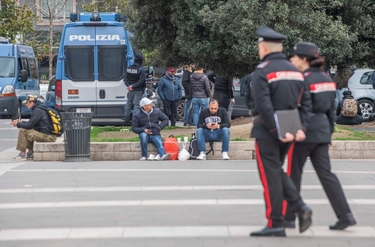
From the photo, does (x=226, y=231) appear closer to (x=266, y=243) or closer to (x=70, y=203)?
(x=266, y=243)

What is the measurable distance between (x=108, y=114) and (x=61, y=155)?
25.6ft

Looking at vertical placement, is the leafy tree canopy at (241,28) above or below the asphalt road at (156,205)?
above

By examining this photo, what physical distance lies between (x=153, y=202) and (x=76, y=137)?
214 inches

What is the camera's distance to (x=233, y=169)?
44.2 ft

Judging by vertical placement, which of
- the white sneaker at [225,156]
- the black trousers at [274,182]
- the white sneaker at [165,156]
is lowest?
the white sneaker at [165,156]

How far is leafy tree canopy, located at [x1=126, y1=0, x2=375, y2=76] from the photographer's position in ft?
52.8

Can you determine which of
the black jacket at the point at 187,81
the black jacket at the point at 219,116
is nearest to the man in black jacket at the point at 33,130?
the black jacket at the point at 219,116

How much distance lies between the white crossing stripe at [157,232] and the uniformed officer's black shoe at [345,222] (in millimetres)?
58

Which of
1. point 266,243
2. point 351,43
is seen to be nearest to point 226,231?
point 266,243

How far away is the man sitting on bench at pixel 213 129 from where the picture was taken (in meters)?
15.0

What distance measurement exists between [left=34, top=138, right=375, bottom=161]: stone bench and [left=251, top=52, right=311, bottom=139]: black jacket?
25.3 feet

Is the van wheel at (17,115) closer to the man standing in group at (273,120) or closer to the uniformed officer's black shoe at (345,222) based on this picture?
the uniformed officer's black shoe at (345,222)

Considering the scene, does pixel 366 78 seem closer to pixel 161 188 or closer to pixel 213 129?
pixel 213 129

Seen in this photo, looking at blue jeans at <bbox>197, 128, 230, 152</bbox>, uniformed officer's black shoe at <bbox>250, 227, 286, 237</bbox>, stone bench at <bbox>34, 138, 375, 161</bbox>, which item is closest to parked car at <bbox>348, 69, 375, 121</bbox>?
stone bench at <bbox>34, 138, 375, 161</bbox>
